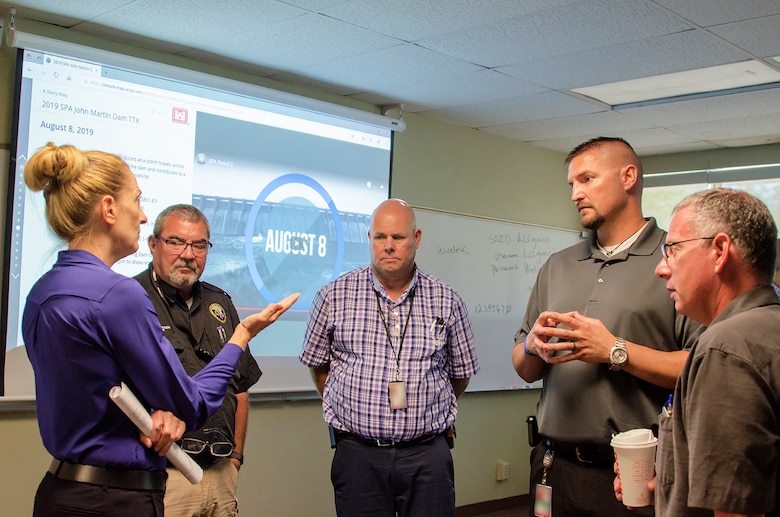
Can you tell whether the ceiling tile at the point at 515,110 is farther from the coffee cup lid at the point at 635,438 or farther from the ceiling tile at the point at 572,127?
the coffee cup lid at the point at 635,438

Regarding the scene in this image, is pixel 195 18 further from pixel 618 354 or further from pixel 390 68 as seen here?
pixel 618 354

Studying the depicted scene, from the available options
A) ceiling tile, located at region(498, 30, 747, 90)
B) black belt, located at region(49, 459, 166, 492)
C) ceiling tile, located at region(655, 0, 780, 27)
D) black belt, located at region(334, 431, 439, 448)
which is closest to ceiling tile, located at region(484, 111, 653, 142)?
ceiling tile, located at region(498, 30, 747, 90)

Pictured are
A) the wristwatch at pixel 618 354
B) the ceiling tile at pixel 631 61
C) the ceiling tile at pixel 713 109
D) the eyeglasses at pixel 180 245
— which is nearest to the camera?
the wristwatch at pixel 618 354

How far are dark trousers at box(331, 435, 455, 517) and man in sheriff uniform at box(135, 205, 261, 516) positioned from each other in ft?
1.30

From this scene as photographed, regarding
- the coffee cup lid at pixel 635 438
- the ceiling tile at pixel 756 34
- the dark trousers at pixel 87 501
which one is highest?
the ceiling tile at pixel 756 34

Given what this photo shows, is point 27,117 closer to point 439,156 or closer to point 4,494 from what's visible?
point 4,494

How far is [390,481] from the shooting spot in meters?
2.69

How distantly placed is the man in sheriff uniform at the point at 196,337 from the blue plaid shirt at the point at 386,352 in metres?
0.34

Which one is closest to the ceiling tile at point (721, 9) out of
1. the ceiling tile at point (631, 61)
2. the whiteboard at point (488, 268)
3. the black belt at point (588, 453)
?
the ceiling tile at point (631, 61)

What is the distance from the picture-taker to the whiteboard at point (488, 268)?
5070 millimetres

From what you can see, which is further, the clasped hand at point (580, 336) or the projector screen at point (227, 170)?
the projector screen at point (227, 170)

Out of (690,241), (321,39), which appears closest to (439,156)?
(321,39)

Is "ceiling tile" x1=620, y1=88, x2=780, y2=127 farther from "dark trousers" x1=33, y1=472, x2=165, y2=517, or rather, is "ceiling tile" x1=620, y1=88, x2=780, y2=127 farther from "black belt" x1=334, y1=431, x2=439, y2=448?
"dark trousers" x1=33, y1=472, x2=165, y2=517

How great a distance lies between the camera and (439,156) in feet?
16.7
